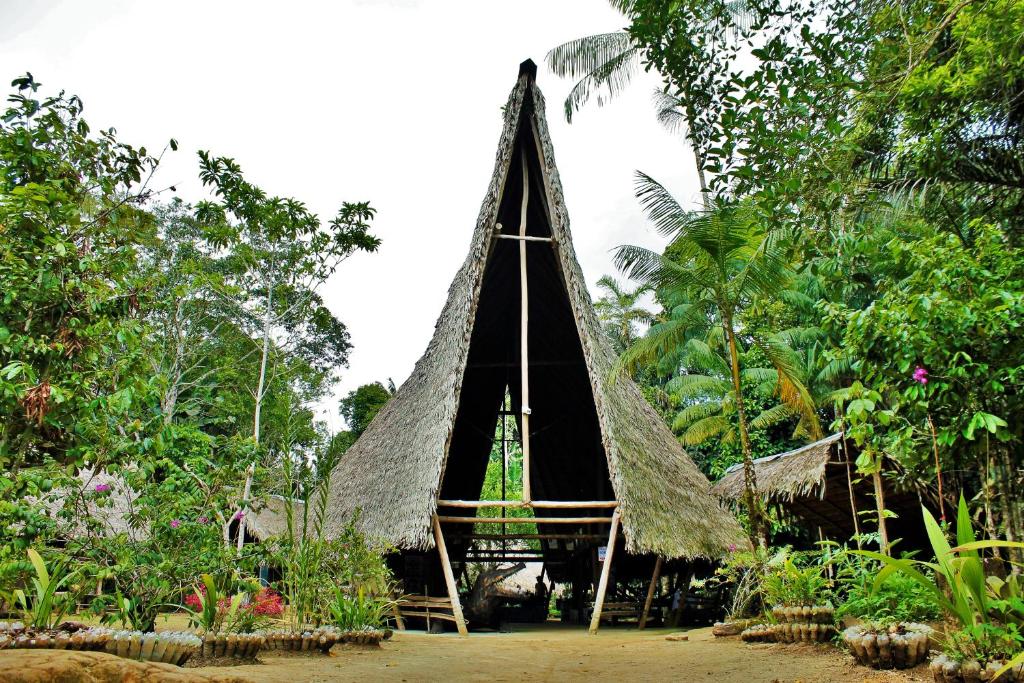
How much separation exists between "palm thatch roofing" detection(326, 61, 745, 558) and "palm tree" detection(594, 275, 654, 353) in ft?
40.2

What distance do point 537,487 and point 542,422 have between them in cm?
261

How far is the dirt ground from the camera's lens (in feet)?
12.9

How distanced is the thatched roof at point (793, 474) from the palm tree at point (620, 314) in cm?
1523

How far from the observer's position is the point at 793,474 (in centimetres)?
852

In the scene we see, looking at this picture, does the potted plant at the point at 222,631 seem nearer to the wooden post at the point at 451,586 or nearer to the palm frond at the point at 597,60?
the wooden post at the point at 451,586

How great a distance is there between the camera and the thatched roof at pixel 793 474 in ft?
26.3

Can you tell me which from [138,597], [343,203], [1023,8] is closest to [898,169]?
[1023,8]

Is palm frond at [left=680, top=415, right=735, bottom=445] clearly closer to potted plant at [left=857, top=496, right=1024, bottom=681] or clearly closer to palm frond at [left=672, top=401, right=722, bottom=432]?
palm frond at [left=672, top=401, right=722, bottom=432]

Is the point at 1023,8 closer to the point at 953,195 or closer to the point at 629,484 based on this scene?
the point at 953,195

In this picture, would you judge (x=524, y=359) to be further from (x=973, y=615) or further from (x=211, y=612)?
(x=973, y=615)

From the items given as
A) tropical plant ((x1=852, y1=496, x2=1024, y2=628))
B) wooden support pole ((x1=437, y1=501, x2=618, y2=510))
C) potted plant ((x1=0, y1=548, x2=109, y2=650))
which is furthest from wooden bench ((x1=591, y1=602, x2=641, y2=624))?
potted plant ((x1=0, y1=548, x2=109, y2=650))

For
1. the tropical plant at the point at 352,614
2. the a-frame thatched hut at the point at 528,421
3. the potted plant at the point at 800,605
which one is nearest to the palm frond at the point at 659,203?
the a-frame thatched hut at the point at 528,421

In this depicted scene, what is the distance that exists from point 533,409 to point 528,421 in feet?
13.1

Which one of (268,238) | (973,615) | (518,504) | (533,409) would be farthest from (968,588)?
(268,238)
